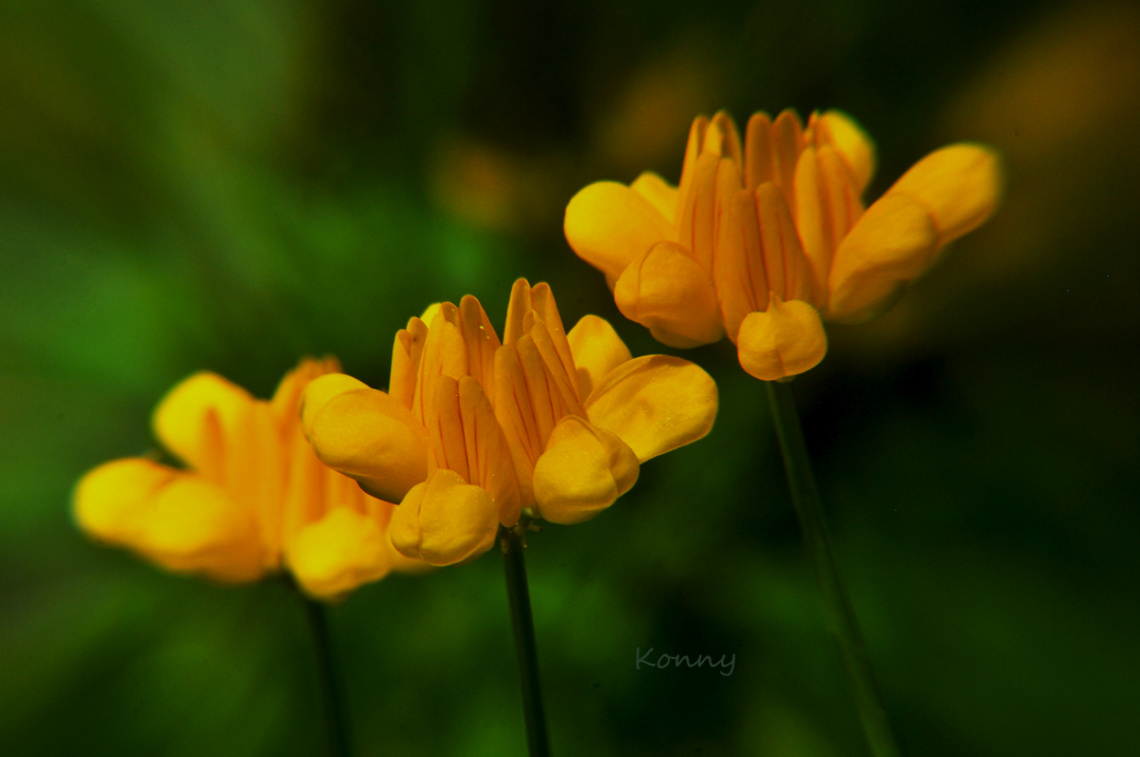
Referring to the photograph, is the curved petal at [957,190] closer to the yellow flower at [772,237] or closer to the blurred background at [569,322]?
the yellow flower at [772,237]

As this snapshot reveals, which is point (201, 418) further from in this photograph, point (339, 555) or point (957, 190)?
point (957, 190)

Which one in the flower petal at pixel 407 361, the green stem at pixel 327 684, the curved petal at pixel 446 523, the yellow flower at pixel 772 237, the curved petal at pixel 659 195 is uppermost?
the curved petal at pixel 659 195

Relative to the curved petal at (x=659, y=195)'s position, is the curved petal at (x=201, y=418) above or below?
below

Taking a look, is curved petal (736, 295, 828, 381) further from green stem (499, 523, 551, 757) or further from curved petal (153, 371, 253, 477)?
curved petal (153, 371, 253, 477)

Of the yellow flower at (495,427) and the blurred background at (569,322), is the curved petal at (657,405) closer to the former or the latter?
the yellow flower at (495,427)

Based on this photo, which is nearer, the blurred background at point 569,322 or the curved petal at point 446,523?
the curved petal at point 446,523

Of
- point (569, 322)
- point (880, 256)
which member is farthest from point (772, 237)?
point (569, 322)

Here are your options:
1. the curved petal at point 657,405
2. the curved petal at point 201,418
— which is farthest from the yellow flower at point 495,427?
the curved petal at point 201,418
